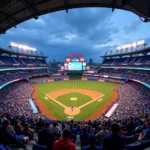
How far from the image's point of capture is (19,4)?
17.0ft

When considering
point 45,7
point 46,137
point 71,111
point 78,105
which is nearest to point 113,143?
point 46,137

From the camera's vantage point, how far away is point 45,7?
5.82 meters

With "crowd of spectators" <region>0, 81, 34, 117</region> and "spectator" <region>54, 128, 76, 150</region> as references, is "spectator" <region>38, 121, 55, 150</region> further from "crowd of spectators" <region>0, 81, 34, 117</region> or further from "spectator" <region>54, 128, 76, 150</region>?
"crowd of spectators" <region>0, 81, 34, 117</region>

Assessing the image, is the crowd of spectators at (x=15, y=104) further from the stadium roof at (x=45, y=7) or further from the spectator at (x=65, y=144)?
the spectator at (x=65, y=144)

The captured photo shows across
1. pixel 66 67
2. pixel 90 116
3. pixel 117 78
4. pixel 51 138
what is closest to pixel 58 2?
pixel 51 138

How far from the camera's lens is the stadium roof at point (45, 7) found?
5.03m

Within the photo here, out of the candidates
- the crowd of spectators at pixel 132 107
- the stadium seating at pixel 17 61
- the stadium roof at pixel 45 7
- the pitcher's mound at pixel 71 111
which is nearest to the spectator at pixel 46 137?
the stadium roof at pixel 45 7

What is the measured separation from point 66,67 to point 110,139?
74197 millimetres

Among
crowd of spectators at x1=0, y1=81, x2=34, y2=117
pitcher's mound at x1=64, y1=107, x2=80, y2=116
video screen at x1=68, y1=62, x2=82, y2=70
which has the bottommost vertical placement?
pitcher's mound at x1=64, y1=107, x2=80, y2=116

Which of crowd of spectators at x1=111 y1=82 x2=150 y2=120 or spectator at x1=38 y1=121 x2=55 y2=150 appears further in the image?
crowd of spectators at x1=111 y1=82 x2=150 y2=120

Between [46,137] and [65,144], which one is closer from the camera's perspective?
[65,144]

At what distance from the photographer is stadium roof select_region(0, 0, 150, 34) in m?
5.03

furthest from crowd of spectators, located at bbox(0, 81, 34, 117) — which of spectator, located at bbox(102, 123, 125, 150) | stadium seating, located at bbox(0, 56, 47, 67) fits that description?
spectator, located at bbox(102, 123, 125, 150)

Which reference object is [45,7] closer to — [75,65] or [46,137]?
[46,137]
